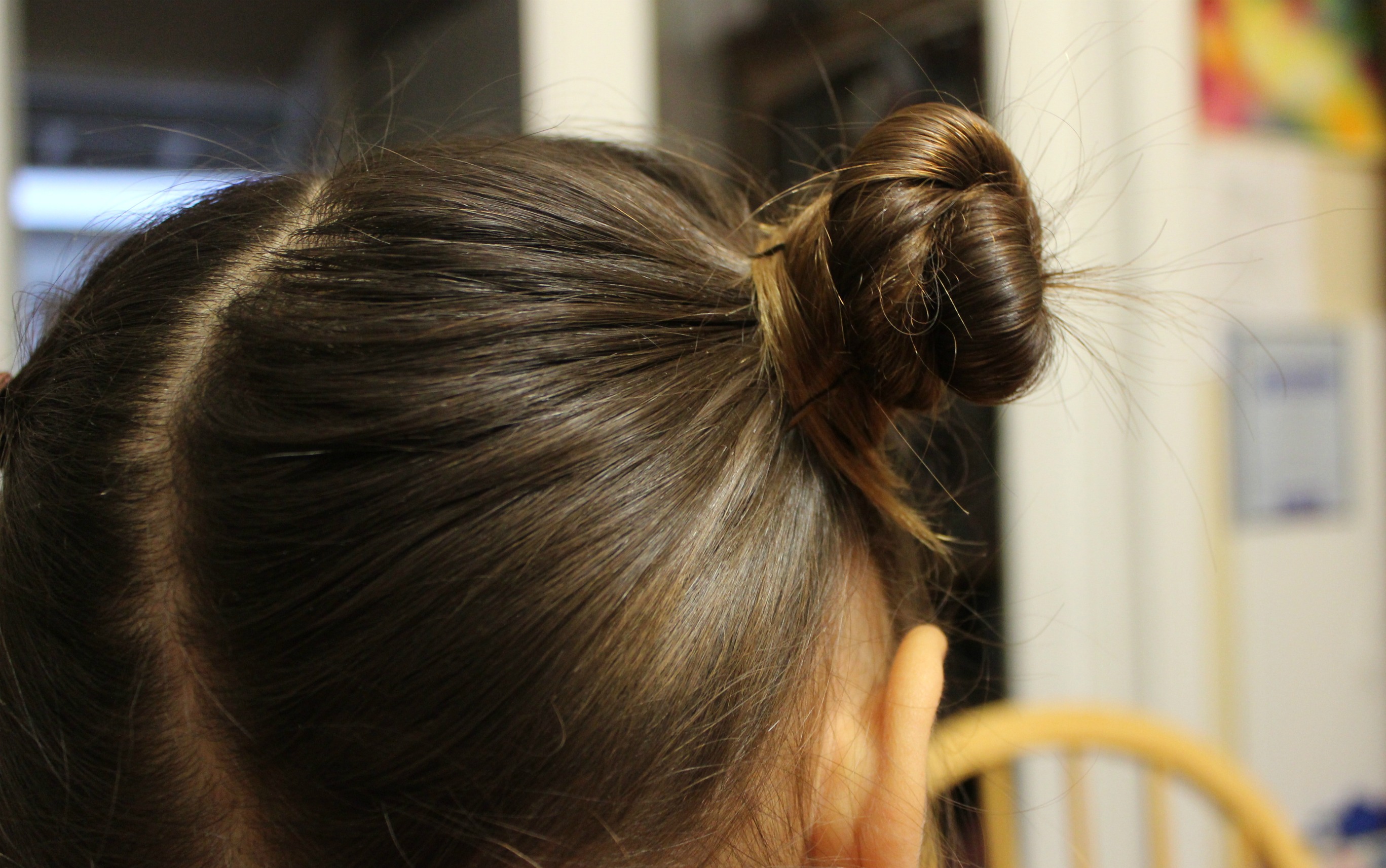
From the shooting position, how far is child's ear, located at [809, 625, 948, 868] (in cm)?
41

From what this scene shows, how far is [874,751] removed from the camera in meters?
0.44

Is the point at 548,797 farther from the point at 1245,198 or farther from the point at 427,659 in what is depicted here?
the point at 1245,198

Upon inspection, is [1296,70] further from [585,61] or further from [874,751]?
[874,751]

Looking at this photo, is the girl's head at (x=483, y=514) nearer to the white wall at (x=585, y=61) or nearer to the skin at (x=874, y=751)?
the skin at (x=874, y=751)

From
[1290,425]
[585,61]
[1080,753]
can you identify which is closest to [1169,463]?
[1290,425]

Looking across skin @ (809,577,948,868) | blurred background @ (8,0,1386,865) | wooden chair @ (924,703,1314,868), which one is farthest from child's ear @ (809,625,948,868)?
wooden chair @ (924,703,1314,868)

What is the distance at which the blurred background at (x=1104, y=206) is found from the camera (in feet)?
2.85

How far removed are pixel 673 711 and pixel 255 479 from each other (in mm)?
183

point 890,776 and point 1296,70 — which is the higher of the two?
point 1296,70

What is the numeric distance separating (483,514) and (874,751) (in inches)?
8.5

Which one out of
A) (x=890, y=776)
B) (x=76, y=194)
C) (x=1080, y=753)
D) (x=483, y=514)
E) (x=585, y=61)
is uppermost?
(x=585, y=61)

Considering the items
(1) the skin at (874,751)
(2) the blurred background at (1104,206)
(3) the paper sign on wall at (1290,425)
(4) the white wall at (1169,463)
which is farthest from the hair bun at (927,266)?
(3) the paper sign on wall at (1290,425)

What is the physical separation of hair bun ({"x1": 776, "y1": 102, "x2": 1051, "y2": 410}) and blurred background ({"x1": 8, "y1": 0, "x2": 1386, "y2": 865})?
0.44 m

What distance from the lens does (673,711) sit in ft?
1.23
